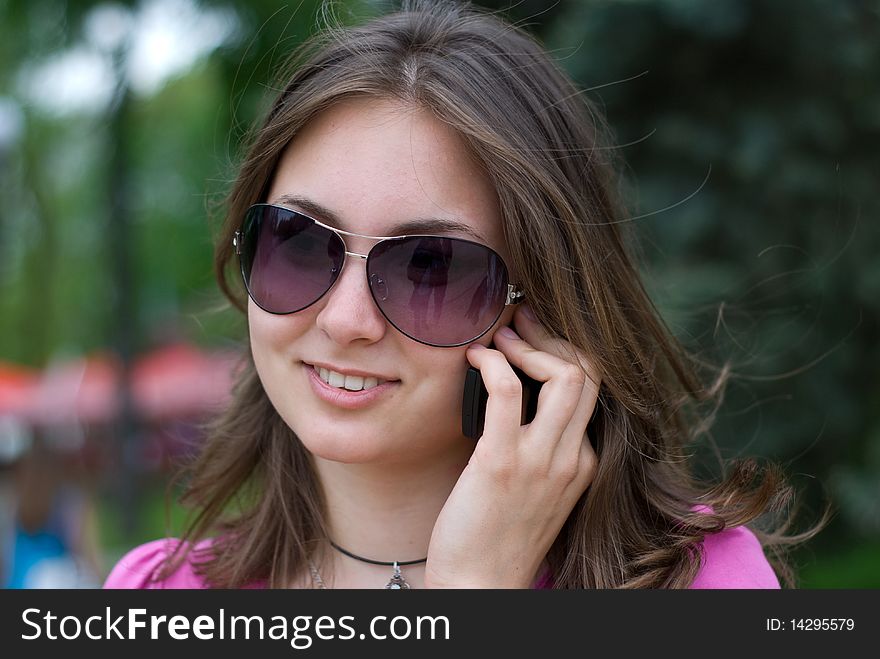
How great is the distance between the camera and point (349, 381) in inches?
79.6

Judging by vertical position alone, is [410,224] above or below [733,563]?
above

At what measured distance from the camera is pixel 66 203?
2361cm

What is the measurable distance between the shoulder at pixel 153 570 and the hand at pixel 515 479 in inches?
34.4

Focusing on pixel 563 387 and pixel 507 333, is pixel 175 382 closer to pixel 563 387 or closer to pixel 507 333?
pixel 507 333

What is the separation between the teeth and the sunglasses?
145 millimetres

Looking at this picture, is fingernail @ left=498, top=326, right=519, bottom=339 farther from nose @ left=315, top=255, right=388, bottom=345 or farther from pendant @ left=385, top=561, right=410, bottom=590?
pendant @ left=385, top=561, right=410, bottom=590

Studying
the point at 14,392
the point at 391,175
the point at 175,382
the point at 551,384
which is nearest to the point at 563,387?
the point at 551,384

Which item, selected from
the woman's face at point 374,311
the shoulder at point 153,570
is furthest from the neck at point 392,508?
the shoulder at point 153,570

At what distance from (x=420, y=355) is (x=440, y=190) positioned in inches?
15.4

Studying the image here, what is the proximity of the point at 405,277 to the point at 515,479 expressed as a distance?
21.1 inches

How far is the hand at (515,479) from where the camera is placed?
1.97m

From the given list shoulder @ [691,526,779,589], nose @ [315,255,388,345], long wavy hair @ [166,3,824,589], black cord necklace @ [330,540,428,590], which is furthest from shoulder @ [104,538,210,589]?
shoulder @ [691,526,779,589]
